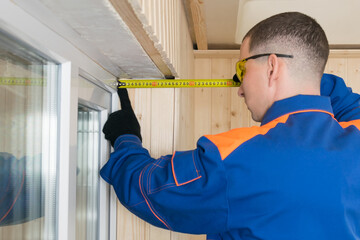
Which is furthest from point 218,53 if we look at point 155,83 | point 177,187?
point 177,187

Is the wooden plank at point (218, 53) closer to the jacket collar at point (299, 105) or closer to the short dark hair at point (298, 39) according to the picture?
the short dark hair at point (298, 39)

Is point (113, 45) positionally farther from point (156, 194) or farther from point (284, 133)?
point (284, 133)

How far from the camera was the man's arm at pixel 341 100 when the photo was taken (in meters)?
1.48

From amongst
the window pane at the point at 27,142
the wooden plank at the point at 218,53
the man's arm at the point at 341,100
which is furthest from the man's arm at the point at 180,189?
the wooden plank at the point at 218,53

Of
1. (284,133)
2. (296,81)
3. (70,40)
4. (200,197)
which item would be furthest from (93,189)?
(296,81)

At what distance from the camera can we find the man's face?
131 centimetres

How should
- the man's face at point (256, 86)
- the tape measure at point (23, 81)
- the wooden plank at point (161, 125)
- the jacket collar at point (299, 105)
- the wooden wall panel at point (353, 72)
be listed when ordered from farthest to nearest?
the wooden wall panel at point (353, 72) < the wooden plank at point (161, 125) < the man's face at point (256, 86) < the jacket collar at point (299, 105) < the tape measure at point (23, 81)

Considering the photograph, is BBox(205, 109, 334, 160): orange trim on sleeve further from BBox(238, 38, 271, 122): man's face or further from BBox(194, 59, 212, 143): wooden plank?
BBox(194, 59, 212, 143): wooden plank

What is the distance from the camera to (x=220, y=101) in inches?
135

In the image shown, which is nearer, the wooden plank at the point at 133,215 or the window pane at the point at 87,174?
the window pane at the point at 87,174

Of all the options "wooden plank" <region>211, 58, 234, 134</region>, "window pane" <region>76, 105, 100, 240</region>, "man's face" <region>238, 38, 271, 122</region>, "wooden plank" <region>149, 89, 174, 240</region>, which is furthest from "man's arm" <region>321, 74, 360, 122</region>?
"wooden plank" <region>211, 58, 234, 134</region>

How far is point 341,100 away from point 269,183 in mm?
766

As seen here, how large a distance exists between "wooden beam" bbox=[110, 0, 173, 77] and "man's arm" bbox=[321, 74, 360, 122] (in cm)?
81

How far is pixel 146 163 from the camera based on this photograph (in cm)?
123
